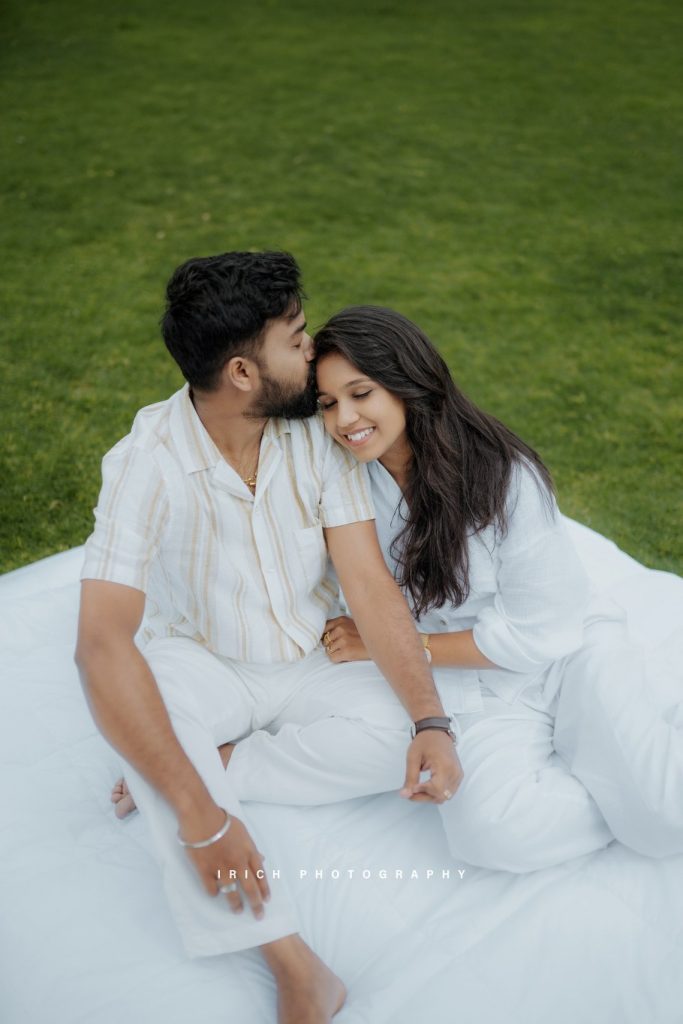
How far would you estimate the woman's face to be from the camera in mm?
2652

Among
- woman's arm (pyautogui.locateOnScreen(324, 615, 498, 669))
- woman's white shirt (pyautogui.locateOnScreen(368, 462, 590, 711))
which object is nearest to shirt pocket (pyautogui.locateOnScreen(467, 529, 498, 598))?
woman's white shirt (pyautogui.locateOnScreen(368, 462, 590, 711))

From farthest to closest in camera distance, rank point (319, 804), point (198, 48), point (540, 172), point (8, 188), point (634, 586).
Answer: point (198, 48) < point (540, 172) < point (8, 188) < point (634, 586) < point (319, 804)

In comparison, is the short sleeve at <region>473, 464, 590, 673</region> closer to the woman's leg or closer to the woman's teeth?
the woman's leg

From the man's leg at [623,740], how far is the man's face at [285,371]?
1.09 m

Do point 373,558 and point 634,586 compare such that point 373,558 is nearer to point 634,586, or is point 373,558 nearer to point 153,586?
point 153,586

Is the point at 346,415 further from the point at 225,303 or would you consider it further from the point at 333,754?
the point at 333,754

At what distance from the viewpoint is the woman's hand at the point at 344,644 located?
9.49 ft

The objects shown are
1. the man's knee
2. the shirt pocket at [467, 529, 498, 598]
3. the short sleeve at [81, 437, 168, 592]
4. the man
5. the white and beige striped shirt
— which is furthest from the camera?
the shirt pocket at [467, 529, 498, 598]

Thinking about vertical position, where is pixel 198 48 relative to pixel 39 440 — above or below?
above

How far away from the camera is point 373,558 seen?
2805 mm

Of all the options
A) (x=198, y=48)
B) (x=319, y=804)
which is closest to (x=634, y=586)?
(x=319, y=804)

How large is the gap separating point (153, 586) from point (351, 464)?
725mm

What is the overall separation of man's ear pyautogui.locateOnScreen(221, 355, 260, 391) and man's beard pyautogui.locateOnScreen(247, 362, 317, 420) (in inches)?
1.1

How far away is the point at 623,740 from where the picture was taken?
98.3 inches
